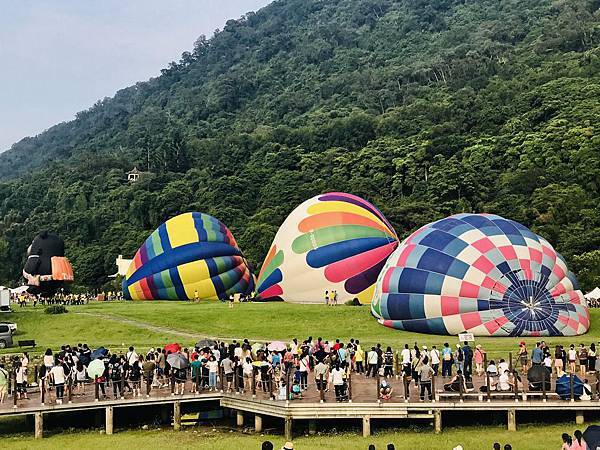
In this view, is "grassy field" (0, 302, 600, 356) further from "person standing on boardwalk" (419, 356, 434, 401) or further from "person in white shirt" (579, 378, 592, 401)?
"person in white shirt" (579, 378, 592, 401)

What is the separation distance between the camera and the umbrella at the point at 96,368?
75.4 ft

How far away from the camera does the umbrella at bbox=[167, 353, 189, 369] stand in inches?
922

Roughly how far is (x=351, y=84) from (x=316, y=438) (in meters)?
169

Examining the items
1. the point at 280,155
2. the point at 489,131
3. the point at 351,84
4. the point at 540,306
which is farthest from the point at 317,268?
the point at 351,84

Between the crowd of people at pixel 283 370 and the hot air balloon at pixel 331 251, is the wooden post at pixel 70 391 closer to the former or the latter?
the crowd of people at pixel 283 370

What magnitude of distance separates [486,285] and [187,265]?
24843 millimetres

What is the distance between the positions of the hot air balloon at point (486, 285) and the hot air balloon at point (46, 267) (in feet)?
89.3

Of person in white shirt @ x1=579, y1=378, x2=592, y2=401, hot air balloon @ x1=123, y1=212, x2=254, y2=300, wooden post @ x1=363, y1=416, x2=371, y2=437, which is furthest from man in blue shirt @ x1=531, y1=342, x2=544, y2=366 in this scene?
hot air balloon @ x1=123, y1=212, x2=254, y2=300

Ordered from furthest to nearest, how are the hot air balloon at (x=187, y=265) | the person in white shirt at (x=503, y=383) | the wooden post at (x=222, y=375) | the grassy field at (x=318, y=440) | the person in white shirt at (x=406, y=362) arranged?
the hot air balloon at (x=187, y=265) → the person in white shirt at (x=406, y=362) → the wooden post at (x=222, y=375) → the person in white shirt at (x=503, y=383) → the grassy field at (x=318, y=440)

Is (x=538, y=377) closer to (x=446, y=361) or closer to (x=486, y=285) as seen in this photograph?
(x=446, y=361)

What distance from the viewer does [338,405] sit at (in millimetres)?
20562

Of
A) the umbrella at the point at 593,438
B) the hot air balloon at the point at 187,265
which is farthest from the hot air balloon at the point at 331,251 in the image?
the umbrella at the point at 593,438

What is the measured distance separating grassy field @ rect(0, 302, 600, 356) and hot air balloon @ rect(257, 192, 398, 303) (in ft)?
7.21

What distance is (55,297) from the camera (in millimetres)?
55000
